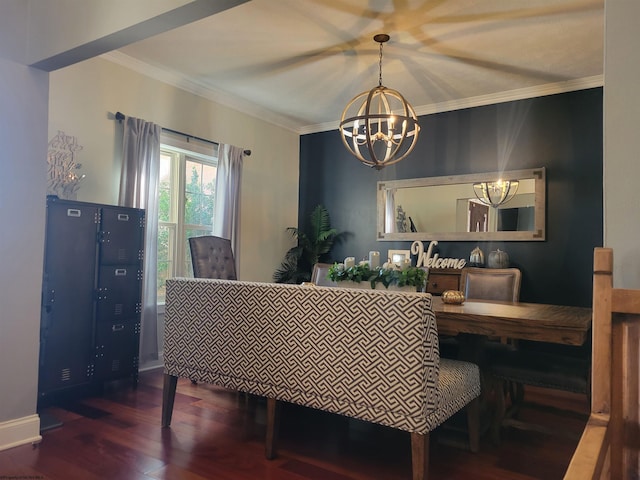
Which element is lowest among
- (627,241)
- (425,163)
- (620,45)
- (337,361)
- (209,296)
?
(337,361)

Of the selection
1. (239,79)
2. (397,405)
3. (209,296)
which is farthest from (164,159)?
(397,405)

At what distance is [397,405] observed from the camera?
1.99 metres

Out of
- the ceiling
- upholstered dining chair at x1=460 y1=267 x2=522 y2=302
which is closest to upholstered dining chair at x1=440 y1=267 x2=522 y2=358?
upholstered dining chair at x1=460 y1=267 x2=522 y2=302

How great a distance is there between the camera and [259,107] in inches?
206

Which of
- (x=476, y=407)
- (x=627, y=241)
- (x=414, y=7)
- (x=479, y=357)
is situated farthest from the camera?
(x=414, y=7)

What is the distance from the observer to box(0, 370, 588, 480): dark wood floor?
2176mm

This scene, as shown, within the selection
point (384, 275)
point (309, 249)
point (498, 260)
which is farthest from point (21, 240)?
point (498, 260)

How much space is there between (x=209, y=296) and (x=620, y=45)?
2.10m

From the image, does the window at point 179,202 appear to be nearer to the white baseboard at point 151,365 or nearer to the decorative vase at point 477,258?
the white baseboard at point 151,365

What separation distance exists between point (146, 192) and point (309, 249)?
222cm

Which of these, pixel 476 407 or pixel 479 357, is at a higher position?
pixel 479 357

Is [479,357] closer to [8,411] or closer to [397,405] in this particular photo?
[397,405]

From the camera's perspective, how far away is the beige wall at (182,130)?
11.8 feet

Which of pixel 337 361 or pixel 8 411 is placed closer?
pixel 337 361
